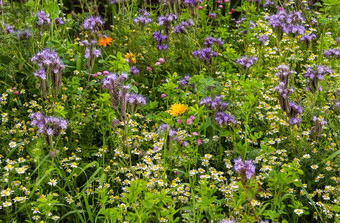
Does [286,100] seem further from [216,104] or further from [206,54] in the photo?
[206,54]

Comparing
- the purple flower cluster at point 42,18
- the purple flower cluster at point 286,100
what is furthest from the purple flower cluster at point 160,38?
the purple flower cluster at point 286,100

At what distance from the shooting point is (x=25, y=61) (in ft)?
11.3

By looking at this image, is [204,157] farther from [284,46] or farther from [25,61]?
[284,46]

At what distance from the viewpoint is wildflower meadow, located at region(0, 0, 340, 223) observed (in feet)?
7.74

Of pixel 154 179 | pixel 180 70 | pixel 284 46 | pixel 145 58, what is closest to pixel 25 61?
pixel 145 58

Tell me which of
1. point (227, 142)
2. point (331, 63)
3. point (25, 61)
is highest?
point (25, 61)

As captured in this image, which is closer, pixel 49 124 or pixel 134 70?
pixel 49 124

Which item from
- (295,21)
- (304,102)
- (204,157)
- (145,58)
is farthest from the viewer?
(145,58)

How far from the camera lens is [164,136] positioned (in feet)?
8.89

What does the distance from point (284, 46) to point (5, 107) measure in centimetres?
277

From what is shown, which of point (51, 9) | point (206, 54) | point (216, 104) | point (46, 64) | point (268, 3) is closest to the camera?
point (46, 64)

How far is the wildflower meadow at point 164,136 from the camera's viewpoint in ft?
7.74

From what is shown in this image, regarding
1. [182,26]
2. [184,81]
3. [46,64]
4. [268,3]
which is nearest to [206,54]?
[184,81]

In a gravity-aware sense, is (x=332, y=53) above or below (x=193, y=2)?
below
